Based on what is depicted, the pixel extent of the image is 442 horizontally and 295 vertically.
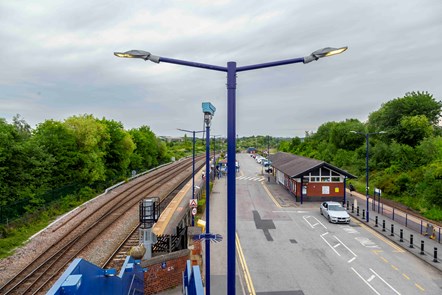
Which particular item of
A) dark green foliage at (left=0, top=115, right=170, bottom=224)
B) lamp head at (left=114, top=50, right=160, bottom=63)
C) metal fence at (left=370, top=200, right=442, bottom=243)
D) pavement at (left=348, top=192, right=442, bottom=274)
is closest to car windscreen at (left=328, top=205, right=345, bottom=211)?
pavement at (left=348, top=192, right=442, bottom=274)

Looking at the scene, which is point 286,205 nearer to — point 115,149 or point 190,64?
point 115,149

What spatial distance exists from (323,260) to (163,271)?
8.72 m

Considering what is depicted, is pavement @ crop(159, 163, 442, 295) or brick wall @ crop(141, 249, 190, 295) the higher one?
brick wall @ crop(141, 249, 190, 295)

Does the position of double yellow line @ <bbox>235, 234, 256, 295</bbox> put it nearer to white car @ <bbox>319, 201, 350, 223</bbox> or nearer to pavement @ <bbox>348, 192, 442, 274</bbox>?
white car @ <bbox>319, 201, 350, 223</bbox>

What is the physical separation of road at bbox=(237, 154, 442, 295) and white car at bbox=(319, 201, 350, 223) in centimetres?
54

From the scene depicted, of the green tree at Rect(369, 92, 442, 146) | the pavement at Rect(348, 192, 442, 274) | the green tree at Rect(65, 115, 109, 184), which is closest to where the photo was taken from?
the pavement at Rect(348, 192, 442, 274)

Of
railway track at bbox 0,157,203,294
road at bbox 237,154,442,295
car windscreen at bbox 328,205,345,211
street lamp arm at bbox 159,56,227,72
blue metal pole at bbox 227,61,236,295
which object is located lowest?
road at bbox 237,154,442,295

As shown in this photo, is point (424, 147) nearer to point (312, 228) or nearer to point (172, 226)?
point (312, 228)

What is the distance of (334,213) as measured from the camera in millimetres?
26172

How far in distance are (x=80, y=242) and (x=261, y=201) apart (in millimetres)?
19765

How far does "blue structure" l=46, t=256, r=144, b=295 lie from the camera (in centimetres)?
532

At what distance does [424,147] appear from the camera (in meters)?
38.6

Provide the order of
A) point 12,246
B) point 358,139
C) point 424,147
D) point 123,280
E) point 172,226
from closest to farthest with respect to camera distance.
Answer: point 123,280 → point 12,246 → point 172,226 → point 424,147 → point 358,139

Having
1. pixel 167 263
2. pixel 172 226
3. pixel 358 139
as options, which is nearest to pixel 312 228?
pixel 172 226
